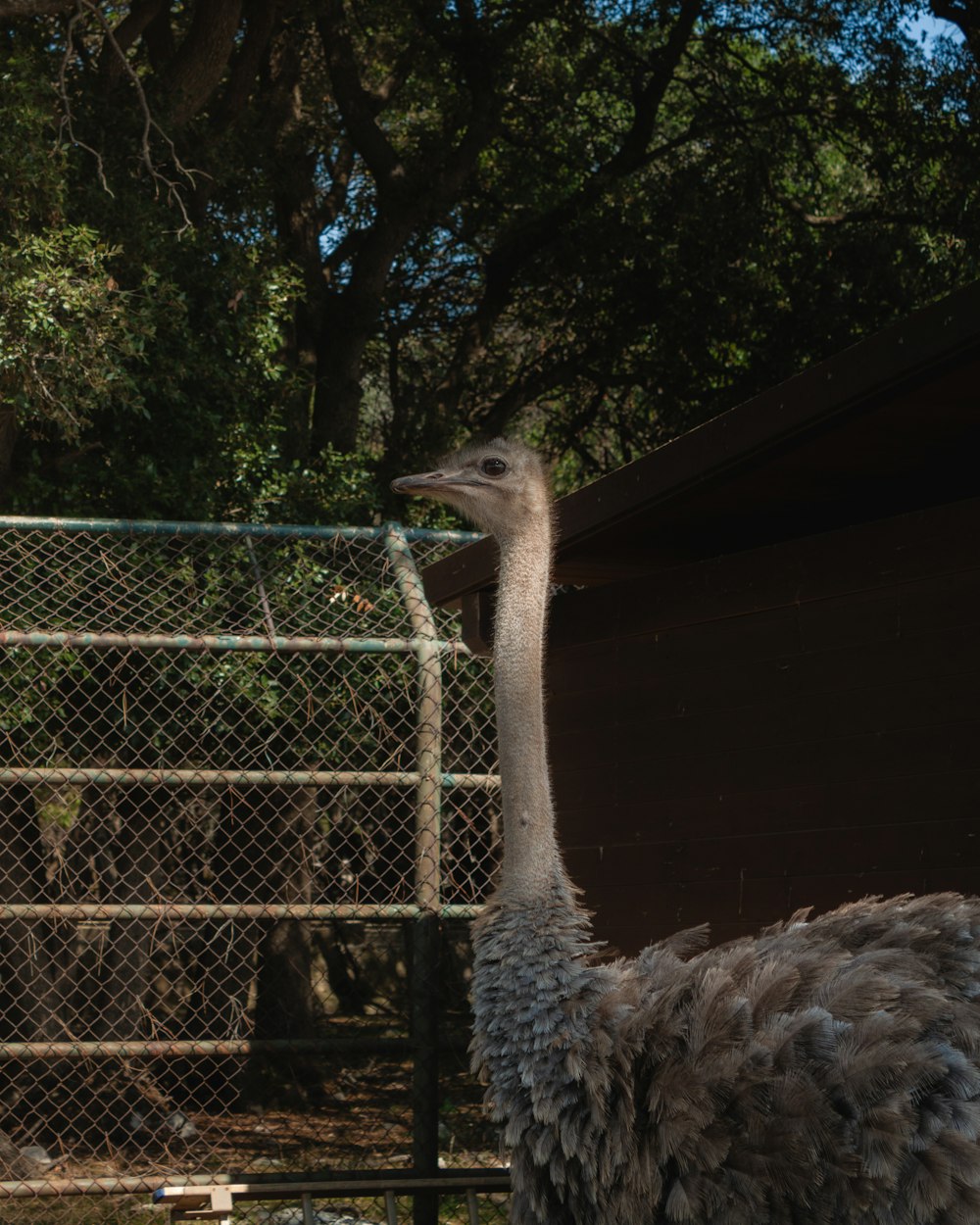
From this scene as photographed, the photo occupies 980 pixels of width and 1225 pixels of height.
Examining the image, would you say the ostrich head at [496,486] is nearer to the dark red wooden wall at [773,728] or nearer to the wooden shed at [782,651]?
the wooden shed at [782,651]

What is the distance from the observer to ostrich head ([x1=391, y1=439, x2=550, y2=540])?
419 cm

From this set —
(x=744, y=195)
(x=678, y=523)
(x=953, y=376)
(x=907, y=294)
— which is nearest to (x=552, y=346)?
(x=744, y=195)

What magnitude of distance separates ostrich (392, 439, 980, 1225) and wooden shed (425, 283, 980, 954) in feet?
2.06

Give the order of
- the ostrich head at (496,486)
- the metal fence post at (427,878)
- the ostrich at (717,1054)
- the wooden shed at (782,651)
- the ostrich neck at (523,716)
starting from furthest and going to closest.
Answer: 1. the metal fence post at (427,878)
2. the ostrich head at (496,486)
3. the wooden shed at (782,651)
4. the ostrich neck at (523,716)
5. the ostrich at (717,1054)

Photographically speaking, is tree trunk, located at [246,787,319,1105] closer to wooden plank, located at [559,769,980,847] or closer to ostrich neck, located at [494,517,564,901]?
wooden plank, located at [559,769,980,847]

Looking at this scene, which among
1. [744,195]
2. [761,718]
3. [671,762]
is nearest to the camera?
[761,718]

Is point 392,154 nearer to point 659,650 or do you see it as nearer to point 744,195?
point 744,195

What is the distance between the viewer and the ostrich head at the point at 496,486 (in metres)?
4.19

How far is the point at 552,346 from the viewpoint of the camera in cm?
1301

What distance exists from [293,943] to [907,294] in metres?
6.45

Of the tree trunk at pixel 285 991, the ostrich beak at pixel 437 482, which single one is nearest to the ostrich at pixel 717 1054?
the ostrich beak at pixel 437 482

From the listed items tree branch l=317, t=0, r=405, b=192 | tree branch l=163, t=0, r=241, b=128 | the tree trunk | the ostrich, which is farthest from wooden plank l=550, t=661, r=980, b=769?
tree branch l=317, t=0, r=405, b=192

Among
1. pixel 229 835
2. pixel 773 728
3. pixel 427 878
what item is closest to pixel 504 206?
pixel 229 835

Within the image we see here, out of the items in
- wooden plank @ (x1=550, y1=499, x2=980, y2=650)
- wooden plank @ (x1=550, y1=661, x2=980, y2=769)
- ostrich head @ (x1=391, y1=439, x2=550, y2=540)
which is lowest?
wooden plank @ (x1=550, y1=661, x2=980, y2=769)
